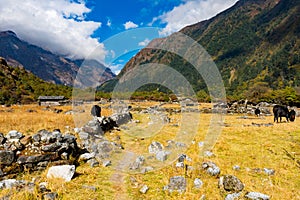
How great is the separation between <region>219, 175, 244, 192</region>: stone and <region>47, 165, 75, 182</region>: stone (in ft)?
19.6

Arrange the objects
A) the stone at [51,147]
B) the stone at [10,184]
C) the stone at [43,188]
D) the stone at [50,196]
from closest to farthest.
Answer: the stone at [50,196], the stone at [43,188], the stone at [10,184], the stone at [51,147]

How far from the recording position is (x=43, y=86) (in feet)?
390

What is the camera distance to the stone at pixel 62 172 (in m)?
9.12

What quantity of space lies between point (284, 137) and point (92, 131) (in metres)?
15.6

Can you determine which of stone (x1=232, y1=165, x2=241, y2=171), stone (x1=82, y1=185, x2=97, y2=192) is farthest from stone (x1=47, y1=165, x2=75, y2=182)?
stone (x1=232, y1=165, x2=241, y2=171)

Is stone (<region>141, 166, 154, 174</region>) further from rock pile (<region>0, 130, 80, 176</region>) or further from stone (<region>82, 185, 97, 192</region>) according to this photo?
rock pile (<region>0, 130, 80, 176</region>)

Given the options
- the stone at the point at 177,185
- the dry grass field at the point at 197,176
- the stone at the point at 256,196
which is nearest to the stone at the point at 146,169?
the dry grass field at the point at 197,176

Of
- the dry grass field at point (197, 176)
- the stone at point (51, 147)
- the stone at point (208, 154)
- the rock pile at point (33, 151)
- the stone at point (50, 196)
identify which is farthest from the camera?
the stone at point (208, 154)

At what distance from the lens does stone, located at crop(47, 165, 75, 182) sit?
9125 millimetres

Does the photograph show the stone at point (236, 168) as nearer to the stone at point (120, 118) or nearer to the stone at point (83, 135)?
the stone at point (83, 135)

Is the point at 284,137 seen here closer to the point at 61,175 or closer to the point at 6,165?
the point at 61,175

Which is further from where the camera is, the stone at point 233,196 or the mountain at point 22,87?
the mountain at point 22,87

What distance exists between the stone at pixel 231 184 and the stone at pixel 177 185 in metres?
1.40

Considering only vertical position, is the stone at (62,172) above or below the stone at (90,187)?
above
